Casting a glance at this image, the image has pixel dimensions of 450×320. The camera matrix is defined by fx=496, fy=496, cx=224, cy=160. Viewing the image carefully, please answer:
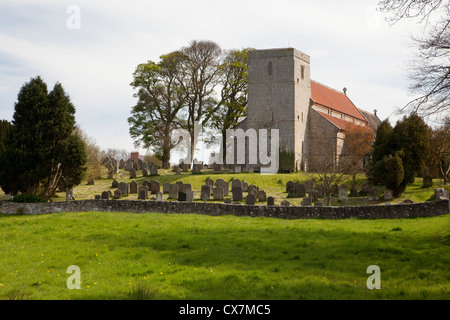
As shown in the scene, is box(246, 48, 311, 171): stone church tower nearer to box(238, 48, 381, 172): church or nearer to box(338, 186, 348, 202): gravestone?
box(238, 48, 381, 172): church

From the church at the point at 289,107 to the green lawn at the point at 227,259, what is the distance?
96.6 ft

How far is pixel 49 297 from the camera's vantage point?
28.6 feet

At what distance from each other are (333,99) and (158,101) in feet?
67.7

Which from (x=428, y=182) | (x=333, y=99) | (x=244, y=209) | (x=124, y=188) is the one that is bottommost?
(x=244, y=209)

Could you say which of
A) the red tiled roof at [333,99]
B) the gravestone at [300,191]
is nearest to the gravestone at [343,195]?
the gravestone at [300,191]

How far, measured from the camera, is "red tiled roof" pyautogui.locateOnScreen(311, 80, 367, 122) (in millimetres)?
52713

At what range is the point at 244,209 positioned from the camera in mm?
18703

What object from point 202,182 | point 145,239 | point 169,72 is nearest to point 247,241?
point 145,239

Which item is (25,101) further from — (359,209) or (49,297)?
(49,297)

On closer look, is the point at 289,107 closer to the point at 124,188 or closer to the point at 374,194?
the point at 374,194

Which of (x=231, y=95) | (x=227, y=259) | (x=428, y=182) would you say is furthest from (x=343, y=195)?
(x=231, y=95)

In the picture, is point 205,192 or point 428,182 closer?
point 205,192

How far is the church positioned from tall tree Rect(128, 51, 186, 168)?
24.1 ft

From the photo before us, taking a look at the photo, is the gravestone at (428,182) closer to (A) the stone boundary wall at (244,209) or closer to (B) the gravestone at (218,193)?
(B) the gravestone at (218,193)
